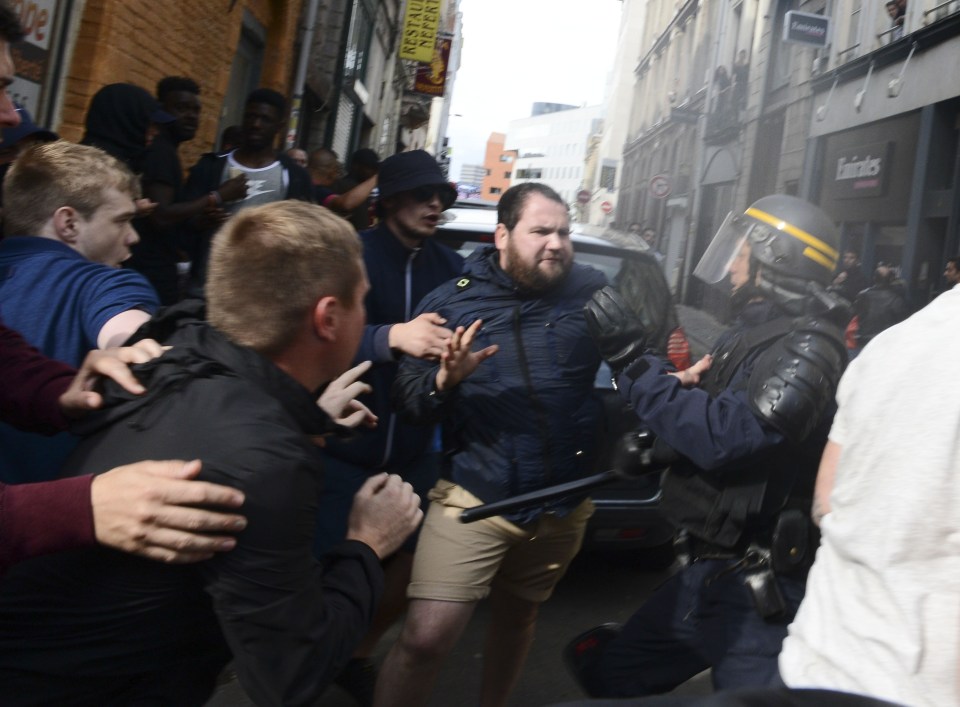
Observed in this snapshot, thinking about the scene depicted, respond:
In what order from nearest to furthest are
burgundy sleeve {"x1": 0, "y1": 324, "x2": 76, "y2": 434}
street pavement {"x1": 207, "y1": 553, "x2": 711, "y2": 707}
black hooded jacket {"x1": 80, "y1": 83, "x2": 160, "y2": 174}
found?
burgundy sleeve {"x1": 0, "y1": 324, "x2": 76, "y2": 434}, street pavement {"x1": 207, "y1": 553, "x2": 711, "y2": 707}, black hooded jacket {"x1": 80, "y1": 83, "x2": 160, "y2": 174}

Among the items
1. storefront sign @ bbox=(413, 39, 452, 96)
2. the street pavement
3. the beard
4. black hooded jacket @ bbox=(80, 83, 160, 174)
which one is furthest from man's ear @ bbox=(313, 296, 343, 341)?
storefront sign @ bbox=(413, 39, 452, 96)

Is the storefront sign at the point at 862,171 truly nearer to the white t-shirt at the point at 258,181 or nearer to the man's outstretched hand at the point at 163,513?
the man's outstretched hand at the point at 163,513

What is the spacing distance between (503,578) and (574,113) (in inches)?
4340

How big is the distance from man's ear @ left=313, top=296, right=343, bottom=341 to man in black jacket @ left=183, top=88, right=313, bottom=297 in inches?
129

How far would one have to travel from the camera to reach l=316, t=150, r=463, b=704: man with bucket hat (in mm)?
3238

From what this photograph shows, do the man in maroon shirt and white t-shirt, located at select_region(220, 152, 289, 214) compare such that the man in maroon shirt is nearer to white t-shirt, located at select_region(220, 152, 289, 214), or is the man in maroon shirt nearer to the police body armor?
the police body armor

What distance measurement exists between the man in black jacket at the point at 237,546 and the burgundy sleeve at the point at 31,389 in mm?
265

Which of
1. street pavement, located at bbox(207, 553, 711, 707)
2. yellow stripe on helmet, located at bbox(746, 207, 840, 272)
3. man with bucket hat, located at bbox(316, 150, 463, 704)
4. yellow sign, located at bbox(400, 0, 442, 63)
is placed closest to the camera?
yellow stripe on helmet, located at bbox(746, 207, 840, 272)

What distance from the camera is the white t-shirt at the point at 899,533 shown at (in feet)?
4.35

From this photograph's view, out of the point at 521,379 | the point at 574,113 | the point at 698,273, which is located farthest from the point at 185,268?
the point at 574,113

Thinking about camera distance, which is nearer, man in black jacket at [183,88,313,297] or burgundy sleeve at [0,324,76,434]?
burgundy sleeve at [0,324,76,434]

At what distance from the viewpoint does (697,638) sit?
8.11ft

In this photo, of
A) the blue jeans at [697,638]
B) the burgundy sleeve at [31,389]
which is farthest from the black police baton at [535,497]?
the burgundy sleeve at [31,389]

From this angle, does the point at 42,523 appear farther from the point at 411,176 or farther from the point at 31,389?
the point at 411,176
